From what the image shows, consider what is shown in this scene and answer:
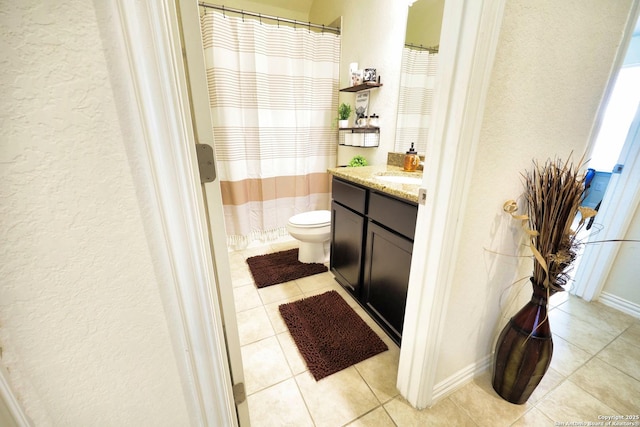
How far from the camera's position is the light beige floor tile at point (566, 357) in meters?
1.34

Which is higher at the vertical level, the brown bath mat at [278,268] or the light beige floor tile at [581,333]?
the light beige floor tile at [581,333]

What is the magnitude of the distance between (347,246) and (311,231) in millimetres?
401

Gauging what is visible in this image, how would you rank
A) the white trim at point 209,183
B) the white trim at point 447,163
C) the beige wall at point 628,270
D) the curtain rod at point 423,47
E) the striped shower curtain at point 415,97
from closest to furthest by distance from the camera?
1. the white trim at point 209,183
2. the white trim at point 447,163
3. the beige wall at point 628,270
4. the curtain rod at point 423,47
5. the striped shower curtain at point 415,97

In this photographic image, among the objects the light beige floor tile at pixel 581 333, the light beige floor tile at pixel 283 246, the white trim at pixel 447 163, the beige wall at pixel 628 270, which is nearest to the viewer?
the white trim at pixel 447 163

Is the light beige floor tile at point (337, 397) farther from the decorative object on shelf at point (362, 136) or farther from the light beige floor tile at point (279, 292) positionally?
the decorative object on shelf at point (362, 136)

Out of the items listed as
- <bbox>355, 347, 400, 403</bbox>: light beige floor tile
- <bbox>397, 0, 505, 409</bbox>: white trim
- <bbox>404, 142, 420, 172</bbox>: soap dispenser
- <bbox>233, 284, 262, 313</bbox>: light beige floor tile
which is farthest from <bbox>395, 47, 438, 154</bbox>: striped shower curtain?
<bbox>233, 284, 262, 313</bbox>: light beige floor tile

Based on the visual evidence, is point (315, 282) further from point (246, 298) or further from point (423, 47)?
point (423, 47)

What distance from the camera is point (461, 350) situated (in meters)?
1.19

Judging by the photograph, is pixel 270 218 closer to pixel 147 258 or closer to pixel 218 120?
pixel 218 120

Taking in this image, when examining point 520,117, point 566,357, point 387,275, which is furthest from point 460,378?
point 520,117

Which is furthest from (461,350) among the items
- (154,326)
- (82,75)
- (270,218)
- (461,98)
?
(270,218)

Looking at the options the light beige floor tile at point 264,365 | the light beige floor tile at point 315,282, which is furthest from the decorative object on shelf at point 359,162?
the light beige floor tile at point 264,365

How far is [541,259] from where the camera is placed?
0.95 m

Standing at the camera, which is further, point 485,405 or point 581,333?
point 581,333
